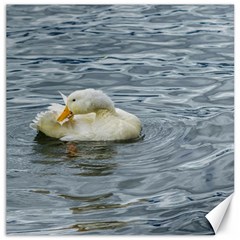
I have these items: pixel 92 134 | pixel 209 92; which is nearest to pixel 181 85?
pixel 209 92

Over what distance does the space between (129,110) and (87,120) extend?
0.61 feet

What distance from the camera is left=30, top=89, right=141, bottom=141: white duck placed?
4828mm

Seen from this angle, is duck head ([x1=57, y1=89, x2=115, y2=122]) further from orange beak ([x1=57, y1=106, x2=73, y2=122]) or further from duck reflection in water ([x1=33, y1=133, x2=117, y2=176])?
duck reflection in water ([x1=33, y1=133, x2=117, y2=176])

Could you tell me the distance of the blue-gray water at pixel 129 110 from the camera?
4.68 metres

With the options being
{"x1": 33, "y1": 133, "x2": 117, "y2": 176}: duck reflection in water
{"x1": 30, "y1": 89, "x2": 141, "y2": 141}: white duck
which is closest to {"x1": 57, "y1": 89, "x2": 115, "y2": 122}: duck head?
{"x1": 30, "y1": 89, "x2": 141, "y2": 141}: white duck

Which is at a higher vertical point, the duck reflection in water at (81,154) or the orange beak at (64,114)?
the orange beak at (64,114)

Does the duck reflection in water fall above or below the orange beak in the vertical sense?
below

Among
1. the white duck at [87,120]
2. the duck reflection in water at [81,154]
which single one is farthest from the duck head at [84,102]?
the duck reflection in water at [81,154]

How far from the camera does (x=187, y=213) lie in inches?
184

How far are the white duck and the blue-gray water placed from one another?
31mm

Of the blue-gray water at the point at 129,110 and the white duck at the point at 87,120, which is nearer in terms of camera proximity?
the blue-gray water at the point at 129,110

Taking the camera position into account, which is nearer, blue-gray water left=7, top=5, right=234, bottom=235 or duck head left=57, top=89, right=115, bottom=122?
blue-gray water left=7, top=5, right=234, bottom=235

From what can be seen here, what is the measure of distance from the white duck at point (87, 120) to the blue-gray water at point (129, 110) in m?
0.03

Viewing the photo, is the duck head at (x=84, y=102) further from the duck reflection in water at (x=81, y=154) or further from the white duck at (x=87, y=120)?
the duck reflection in water at (x=81, y=154)
